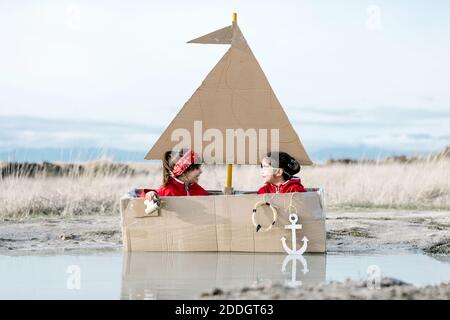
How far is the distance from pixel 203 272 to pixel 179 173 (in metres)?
1.49

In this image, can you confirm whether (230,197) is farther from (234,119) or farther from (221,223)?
(234,119)

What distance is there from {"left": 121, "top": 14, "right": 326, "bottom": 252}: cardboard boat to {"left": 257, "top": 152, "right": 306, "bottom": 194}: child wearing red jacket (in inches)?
3.3

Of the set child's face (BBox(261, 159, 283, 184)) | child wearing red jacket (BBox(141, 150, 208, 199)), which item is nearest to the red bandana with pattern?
child wearing red jacket (BBox(141, 150, 208, 199))

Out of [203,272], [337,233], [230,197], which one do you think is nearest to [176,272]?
[203,272]

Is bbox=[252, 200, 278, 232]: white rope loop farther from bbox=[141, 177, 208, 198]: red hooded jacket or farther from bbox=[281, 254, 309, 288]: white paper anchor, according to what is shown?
bbox=[141, 177, 208, 198]: red hooded jacket

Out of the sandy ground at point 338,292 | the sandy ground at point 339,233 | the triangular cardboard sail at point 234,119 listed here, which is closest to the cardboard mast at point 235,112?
the triangular cardboard sail at point 234,119

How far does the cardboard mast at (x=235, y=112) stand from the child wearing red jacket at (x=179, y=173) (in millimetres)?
120

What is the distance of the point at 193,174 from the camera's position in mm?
7883

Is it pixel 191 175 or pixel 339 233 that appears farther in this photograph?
pixel 339 233

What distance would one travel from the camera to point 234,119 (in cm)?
791

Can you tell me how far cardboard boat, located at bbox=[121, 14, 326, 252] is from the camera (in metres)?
7.49
